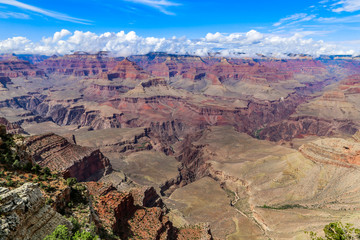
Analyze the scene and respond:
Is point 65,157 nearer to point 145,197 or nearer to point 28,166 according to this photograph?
point 145,197

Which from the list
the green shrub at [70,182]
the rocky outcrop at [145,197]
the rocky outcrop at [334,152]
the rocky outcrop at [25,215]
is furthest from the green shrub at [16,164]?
the rocky outcrop at [334,152]

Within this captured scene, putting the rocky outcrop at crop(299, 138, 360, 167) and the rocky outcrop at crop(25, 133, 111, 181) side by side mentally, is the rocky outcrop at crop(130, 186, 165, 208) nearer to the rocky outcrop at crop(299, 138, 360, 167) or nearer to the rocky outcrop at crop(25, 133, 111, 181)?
the rocky outcrop at crop(25, 133, 111, 181)

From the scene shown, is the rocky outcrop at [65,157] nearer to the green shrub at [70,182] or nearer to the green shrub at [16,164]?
the green shrub at [70,182]

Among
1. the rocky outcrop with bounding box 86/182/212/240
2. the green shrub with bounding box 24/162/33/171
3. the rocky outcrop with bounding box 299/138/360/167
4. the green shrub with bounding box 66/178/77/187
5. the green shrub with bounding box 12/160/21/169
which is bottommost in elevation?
the rocky outcrop with bounding box 299/138/360/167

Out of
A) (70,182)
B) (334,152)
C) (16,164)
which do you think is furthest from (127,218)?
(334,152)

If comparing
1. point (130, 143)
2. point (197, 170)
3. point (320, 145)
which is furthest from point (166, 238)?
point (130, 143)

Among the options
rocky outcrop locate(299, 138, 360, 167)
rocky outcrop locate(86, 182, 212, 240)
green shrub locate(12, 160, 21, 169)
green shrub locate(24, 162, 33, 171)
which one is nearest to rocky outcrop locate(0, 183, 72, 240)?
green shrub locate(12, 160, 21, 169)
